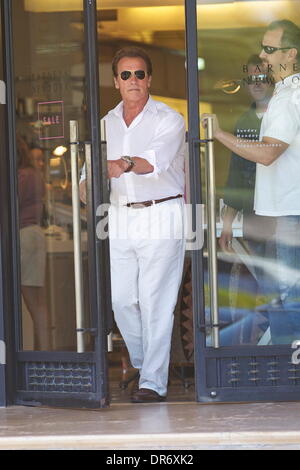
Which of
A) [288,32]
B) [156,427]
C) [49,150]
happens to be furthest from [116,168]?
[156,427]

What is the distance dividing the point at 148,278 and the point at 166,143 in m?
0.68

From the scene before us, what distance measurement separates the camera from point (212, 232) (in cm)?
468

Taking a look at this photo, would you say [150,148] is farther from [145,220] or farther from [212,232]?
[212,232]

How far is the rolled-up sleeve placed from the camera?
4.96m

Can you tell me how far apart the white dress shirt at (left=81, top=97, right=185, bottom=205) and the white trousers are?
0.08 m

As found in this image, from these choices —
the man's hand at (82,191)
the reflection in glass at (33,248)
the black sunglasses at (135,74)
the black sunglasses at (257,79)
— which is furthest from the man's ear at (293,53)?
the reflection in glass at (33,248)

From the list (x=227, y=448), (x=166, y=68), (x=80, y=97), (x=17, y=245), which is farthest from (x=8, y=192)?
(x=166, y=68)

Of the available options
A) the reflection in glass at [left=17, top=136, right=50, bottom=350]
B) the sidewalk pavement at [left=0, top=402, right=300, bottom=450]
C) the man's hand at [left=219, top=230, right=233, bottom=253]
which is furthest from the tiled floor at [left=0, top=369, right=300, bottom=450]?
the man's hand at [left=219, top=230, right=233, bottom=253]

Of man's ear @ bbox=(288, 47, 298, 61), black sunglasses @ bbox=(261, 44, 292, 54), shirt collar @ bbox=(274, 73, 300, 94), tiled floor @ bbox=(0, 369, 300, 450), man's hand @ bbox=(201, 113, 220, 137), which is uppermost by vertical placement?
black sunglasses @ bbox=(261, 44, 292, 54)

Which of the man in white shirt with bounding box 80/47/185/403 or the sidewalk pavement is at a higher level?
the man in white shirt with bounding box 80/47/185/403

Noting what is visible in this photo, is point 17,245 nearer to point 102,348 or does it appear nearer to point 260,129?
point 102,348

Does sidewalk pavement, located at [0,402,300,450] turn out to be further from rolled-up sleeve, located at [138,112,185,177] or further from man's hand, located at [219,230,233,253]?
rolled-up sleeve, located at [138,112,185,177]

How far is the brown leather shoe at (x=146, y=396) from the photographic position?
4.93 metres

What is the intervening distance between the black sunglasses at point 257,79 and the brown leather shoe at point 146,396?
1.57 metres
